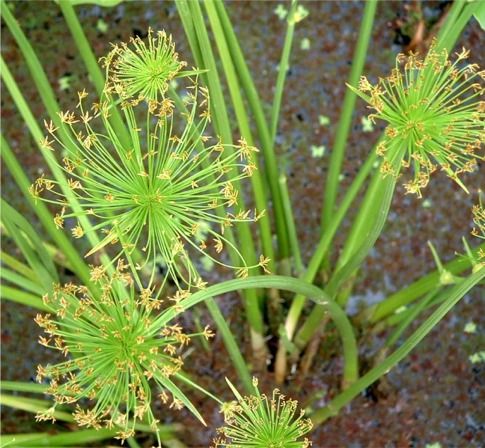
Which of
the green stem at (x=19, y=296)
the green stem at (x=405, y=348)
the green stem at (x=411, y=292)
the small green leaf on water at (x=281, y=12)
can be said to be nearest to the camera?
the green stem at (x=405, y=348)

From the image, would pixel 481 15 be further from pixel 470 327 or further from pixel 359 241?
pixel 470 327

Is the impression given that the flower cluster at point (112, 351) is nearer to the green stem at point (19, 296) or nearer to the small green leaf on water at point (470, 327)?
the green stem at point (19, 296)

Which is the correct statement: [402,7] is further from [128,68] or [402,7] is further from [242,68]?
[128,68]

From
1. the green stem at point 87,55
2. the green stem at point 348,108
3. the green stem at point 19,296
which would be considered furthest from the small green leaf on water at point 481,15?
the green stem at point 19,296

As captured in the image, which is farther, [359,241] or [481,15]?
[359,241]

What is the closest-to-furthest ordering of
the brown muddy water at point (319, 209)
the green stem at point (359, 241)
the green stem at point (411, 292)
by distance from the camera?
the green stem at point (359, 241) → the green stem at point (411, 292) → the brown muddy water at point (319, 209)

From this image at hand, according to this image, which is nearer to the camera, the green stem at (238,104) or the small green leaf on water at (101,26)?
the green stem at (238,104)

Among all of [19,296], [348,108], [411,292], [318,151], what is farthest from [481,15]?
[19,296]

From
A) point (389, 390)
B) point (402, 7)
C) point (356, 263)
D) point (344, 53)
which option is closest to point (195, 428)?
point (389, 390)
